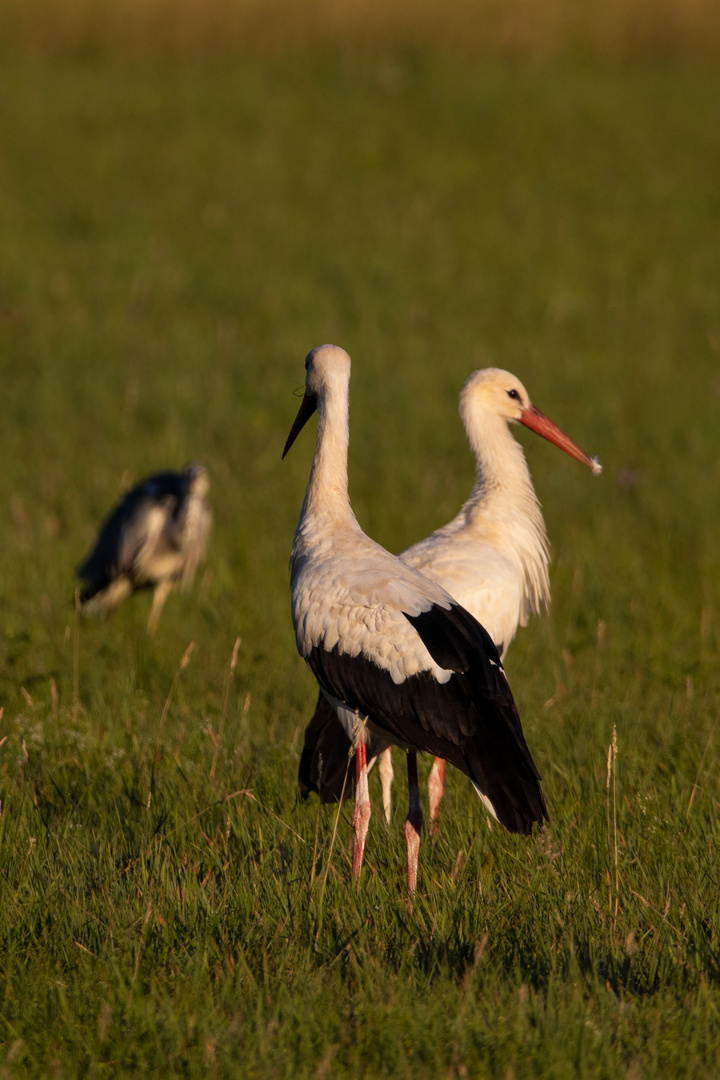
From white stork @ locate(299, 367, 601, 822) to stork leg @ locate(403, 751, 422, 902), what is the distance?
305mm

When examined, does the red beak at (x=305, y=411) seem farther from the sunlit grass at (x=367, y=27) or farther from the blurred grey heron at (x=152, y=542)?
the sunlit grass at (x=367, y=27)

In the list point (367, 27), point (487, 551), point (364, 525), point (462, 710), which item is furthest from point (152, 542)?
point (367, 27)

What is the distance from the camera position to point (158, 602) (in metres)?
7.41

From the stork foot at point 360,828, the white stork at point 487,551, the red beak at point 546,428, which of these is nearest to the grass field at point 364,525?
the stork foot at point 360,828

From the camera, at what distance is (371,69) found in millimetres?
21219

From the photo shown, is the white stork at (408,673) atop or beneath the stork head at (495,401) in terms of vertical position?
beneath

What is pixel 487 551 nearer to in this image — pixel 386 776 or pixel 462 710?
pixel 386 776

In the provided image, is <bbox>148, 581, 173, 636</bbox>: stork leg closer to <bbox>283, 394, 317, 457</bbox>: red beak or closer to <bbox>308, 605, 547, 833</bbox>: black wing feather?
<bbox>283, 394, 317, 457</bbox>: red beak

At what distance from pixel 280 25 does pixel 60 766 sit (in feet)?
68.1

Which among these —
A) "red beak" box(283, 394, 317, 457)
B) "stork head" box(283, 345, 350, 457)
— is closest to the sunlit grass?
"red beak" box(283, 394, 317, 457)

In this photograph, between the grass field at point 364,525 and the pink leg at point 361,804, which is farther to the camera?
the pink leg at point 361,804

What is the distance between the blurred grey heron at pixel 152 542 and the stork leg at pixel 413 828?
3670 millimetres

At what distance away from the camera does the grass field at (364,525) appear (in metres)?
2.85

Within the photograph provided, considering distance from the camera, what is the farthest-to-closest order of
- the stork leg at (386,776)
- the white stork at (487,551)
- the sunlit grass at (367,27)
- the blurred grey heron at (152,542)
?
the sunlit grass at (367,27), the blurred grey heron at (152,542), the stork leg at (386,776), the white stork at (487,551)
